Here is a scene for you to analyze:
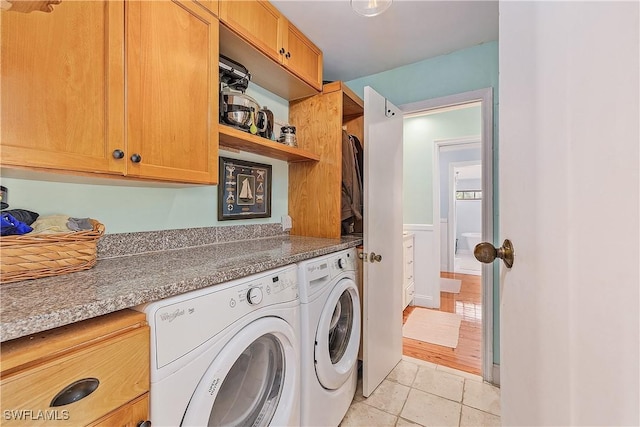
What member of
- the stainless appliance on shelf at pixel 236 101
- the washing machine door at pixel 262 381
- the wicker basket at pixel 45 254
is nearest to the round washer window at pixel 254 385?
the washing machine door at pixel 262 381

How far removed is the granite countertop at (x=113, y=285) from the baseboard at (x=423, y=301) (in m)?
2.48

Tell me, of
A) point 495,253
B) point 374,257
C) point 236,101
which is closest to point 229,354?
point 495,253

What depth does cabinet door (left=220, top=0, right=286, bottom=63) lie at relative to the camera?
51.5 inches

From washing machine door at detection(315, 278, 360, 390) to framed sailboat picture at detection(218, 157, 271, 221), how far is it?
80cm

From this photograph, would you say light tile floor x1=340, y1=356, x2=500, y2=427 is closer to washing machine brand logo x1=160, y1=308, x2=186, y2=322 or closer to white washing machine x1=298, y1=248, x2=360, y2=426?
white washing machine x1=298, y1=248, x2=360, y2=426

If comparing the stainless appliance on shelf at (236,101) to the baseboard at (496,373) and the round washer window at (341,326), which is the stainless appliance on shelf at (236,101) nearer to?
the round washer window at (341,326)

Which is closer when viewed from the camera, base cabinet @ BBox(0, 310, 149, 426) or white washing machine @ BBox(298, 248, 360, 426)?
base cabinet @ BBox(0, 310, 149, 426)

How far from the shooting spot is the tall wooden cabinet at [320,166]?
6.29 ft

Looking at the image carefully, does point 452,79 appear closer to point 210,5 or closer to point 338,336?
point 210,5

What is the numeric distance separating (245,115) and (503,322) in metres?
1.41

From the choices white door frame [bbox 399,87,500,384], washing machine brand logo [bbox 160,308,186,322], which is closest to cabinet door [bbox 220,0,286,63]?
washing machine brand logo [bbox 160,308,186,322]

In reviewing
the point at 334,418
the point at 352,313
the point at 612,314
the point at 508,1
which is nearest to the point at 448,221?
the point at 352,313

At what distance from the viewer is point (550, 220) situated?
0.47m

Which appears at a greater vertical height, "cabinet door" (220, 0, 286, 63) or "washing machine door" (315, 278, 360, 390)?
"cabinet door" (220, 0, 286, 63)
